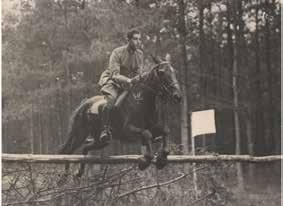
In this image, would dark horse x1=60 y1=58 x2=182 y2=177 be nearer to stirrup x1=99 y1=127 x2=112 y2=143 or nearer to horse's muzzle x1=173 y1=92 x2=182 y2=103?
stirrup x1=99 y1=127 x2=112 y2=143

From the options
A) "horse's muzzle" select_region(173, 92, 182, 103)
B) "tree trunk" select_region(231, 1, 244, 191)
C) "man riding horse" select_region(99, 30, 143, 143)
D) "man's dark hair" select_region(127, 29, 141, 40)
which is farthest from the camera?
"tree trunk" select_region(231, 1, 244, 191)

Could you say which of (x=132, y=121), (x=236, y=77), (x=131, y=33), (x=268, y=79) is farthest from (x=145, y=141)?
(x=268, y=79)

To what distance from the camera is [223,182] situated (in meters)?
5.31

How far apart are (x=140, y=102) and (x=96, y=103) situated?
0.35 m

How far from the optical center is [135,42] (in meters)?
4.94

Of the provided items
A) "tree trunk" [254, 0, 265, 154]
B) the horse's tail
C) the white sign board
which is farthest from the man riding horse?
"tree trunk" [254, 0, 265, 154]

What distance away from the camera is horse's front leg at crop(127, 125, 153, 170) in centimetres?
477

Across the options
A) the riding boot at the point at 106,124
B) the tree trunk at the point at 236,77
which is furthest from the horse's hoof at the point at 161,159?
the tree trunk at the point at 236,77

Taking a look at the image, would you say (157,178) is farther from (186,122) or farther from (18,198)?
(18,198)

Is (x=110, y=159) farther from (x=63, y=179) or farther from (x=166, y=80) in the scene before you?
(x=166, y=80)

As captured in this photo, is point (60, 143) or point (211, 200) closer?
point (60, 143)

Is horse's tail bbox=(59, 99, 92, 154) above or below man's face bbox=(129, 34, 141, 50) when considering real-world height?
below

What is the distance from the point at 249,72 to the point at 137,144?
124 cm

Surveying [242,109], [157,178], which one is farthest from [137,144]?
[242,109]
